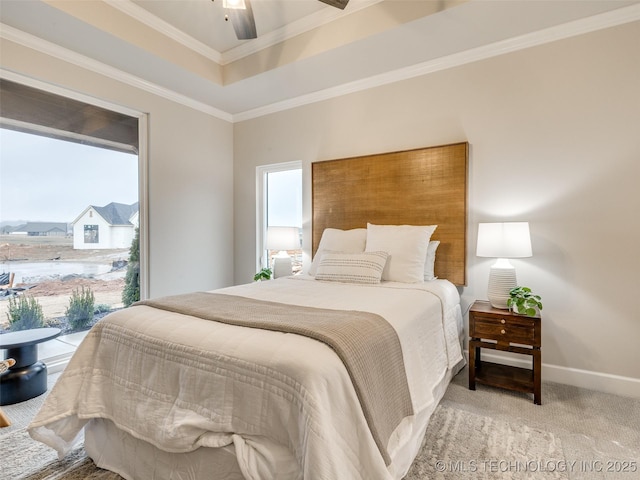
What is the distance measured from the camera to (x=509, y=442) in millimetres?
1759

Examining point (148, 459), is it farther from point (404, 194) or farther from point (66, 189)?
point (404, 194)

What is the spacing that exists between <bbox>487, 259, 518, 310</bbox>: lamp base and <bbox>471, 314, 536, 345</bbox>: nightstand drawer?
163 mm

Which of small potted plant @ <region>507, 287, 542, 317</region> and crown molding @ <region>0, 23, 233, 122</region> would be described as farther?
crown molding @ <region>0, 23, 233, 122</region>

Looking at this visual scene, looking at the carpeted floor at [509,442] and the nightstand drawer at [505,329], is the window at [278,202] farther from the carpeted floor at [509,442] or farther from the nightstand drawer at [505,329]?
the carpeted floor at [509,442]

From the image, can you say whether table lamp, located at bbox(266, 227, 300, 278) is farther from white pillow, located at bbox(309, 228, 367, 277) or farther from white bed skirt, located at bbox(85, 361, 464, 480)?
white bed skirt, located at bbox(85, 361, 464, 480)

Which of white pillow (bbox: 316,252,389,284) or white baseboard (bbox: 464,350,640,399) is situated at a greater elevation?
white pillow (bbox: 316,252,389,284)

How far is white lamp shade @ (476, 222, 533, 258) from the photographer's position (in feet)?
7.48

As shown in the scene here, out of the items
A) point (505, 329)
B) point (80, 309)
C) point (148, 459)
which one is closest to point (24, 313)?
point (80, 309)

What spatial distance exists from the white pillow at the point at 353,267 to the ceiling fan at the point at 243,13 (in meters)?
1.68

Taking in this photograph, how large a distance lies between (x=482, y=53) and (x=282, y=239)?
2461 mm

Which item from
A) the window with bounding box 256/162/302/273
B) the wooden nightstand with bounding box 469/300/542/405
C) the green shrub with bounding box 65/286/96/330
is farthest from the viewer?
the window with bounding box 256/162/302/273

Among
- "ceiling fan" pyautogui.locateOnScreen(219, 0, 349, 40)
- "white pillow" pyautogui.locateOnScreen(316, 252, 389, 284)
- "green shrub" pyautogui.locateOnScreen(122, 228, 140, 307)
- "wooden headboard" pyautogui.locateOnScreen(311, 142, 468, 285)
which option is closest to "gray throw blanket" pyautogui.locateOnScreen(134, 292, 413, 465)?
"white pillow" pyautogui.locateOnScreen(316, 252, 389, 284)

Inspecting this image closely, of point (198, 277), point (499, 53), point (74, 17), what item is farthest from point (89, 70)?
point (499, 53)

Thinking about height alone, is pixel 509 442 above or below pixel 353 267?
below
